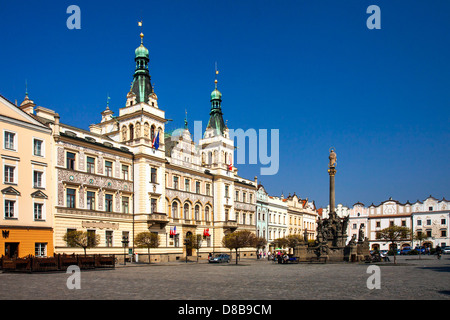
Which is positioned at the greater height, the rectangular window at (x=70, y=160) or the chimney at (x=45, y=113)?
the chimney at (x=45, y=113)

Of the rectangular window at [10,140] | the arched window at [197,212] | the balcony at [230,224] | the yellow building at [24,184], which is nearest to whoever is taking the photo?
the yellow building at [24,184]

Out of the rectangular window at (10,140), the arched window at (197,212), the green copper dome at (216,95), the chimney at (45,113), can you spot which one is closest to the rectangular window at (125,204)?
the chimney at (45,113)

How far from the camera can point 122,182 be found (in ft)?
170

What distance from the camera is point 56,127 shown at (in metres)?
44.3

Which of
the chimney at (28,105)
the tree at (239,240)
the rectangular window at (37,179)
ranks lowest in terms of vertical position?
the tree at (239,240)

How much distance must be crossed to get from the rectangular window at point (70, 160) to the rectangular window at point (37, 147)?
9.72 ft

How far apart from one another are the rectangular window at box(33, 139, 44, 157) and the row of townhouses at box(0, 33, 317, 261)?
113 millimetres

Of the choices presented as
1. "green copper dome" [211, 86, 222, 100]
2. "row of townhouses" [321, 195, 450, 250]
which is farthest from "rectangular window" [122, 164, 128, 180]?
"row of townhouses" [321, 195, 450, 250]

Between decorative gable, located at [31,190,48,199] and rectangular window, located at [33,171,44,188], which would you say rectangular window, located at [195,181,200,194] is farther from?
rectangular window, located at [33,171,44,188]

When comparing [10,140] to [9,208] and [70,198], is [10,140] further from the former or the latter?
[70,198]

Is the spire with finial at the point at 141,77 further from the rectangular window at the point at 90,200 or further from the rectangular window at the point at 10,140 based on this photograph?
the rectangular window at the point at 10,140

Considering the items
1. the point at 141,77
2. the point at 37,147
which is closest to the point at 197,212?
the point at 141,77

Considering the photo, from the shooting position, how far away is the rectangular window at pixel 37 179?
41.9 metres
